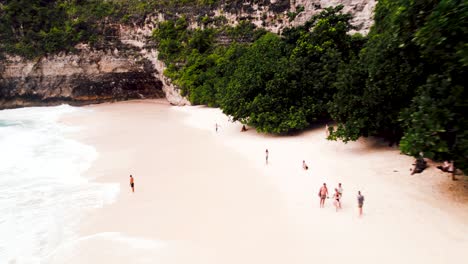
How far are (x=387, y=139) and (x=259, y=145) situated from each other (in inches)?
352

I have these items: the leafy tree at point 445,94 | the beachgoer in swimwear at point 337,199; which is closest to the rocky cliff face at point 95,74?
the beachgoer in swimwear at point 337,199

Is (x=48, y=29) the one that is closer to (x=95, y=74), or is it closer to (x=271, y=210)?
(x=95, y=74)

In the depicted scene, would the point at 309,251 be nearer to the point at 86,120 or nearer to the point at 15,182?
A: the point at 15,182

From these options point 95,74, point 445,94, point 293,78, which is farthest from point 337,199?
point 95,74

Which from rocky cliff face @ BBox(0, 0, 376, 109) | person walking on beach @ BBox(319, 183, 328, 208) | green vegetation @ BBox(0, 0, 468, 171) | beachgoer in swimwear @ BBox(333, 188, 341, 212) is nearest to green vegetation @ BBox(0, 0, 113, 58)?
green vegetation @ BBox(0, 0, 468, 171)

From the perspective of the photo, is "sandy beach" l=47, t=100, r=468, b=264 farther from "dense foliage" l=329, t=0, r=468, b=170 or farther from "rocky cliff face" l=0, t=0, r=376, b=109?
"rocky cliff face" l=0, t=0, r=376, b=109

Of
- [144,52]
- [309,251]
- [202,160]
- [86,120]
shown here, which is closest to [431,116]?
[309,251]

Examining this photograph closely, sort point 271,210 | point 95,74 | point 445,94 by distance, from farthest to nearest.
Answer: point 95,74, point 271,210, point 445,94

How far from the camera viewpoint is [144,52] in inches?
2271

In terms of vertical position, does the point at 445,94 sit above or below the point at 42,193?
above

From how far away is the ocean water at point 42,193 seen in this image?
43.3 feet

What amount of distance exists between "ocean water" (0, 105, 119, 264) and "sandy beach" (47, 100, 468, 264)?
762 mm

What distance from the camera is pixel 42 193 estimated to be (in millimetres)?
18094

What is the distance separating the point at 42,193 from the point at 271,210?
39.1 ft
